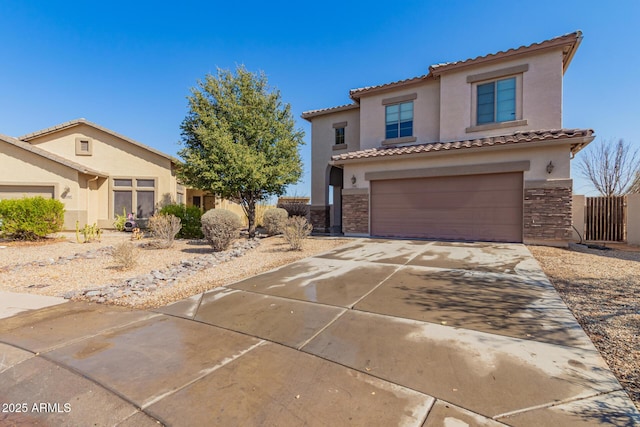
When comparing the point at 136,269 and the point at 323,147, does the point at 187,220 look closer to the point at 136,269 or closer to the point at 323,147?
the point at 136,269

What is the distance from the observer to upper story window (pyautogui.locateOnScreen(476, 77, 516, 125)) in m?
11.8

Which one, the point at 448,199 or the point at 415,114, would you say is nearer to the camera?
the point at 448,199

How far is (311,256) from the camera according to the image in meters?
8.59

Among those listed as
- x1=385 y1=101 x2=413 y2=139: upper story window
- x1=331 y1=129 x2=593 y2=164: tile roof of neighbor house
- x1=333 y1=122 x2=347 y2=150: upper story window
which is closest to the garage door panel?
x1=331 y1=129 x2=593 y2=164: tile roof of neighbor house

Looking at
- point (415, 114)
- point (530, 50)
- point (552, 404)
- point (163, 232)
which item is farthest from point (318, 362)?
point (530, 50)

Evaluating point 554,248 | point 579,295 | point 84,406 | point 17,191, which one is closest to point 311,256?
point 579,295

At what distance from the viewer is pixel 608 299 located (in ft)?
14.8

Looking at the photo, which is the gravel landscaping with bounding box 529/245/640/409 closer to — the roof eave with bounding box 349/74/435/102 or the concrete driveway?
the concrete driveway

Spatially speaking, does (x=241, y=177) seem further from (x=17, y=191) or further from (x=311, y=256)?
(x=17, y=191)

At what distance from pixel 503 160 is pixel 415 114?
15.7 ft

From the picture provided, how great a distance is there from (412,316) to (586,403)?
1925mm

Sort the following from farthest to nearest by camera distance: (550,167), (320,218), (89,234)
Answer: (320,218)
(89,234)
(550,167)

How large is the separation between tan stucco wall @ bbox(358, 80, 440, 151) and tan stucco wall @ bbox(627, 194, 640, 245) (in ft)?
24.9

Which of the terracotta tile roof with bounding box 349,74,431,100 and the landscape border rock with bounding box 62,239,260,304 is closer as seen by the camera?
the landscape border rock with bounding box 62,239,260,304
